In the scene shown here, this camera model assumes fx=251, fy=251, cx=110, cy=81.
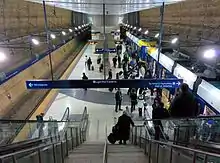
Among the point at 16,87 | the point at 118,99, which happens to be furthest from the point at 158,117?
the point at 16,87

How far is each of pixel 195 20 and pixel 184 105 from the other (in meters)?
9.64

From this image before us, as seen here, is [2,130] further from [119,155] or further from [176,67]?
[176,67]

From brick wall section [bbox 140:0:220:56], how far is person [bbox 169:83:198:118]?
6.29 metres

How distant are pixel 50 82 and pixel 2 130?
250 cm

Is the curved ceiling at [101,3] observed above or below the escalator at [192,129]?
above

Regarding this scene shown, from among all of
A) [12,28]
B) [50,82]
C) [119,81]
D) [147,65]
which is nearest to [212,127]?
[119,81]

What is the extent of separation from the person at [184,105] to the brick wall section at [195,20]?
629 cm

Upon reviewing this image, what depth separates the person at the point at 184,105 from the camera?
435 centimetres

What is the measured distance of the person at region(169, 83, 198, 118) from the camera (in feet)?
14.3

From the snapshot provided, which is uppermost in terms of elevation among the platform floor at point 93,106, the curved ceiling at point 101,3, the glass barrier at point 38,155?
the curved ceiling at point 101,3

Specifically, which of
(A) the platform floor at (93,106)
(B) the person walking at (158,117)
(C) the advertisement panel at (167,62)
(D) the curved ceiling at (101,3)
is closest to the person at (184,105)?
(B) the person walking at (158,117)

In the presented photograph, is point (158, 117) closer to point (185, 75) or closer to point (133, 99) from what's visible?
point (185, 75)

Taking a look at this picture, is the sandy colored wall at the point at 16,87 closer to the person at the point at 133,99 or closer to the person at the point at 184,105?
the person at the point at 133,99


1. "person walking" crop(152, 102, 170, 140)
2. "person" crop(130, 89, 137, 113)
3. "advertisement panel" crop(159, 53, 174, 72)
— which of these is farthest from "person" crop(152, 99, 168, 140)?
"person" crop(130, 89, 137, 113)
